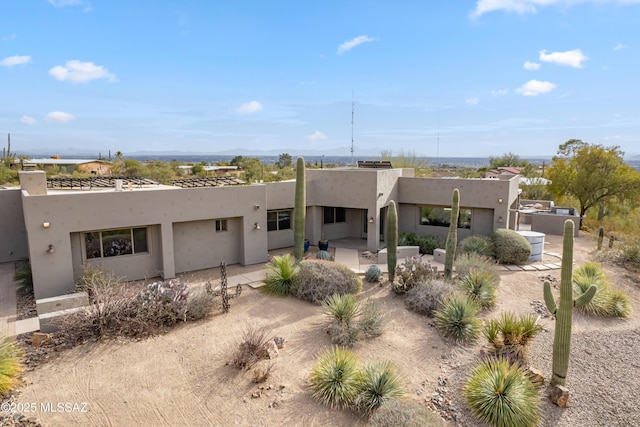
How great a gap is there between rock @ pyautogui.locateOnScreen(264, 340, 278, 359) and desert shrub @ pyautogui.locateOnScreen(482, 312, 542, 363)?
5.97m

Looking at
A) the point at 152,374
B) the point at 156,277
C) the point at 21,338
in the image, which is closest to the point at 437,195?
the point at 156,277

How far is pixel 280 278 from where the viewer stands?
14570 millimetres

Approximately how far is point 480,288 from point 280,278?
7.47 metres

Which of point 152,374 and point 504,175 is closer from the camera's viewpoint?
point 152,374

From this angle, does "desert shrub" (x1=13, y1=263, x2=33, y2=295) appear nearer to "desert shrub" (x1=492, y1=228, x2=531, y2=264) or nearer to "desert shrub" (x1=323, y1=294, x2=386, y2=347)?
"desert shrub" (x1=323, y1=294, x2=386, y2=347)

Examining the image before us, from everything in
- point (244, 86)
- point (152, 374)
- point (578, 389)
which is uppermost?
point (244, 86)

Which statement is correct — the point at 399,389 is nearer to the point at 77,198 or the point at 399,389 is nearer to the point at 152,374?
the point at 152,374

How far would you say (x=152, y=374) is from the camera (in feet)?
29.5

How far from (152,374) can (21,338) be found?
15.0 ft

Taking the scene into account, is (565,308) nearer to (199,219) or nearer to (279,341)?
(279,341)

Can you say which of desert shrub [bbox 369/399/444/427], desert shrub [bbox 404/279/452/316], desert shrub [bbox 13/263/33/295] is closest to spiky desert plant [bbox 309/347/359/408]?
desert shrub [bbox 369/399/444/427]

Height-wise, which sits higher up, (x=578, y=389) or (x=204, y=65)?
(x=204, y=65)

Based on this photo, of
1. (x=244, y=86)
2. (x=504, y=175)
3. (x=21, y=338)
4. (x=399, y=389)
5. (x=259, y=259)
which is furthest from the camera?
(x=244, y=86)

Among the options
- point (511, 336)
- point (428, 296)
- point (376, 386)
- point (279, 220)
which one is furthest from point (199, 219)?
point (511, 336)
